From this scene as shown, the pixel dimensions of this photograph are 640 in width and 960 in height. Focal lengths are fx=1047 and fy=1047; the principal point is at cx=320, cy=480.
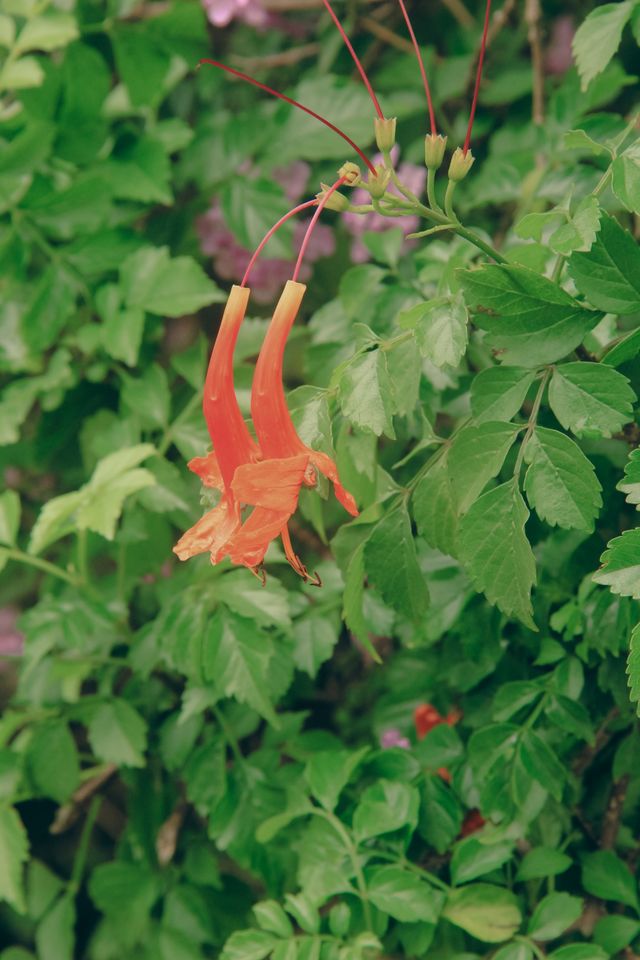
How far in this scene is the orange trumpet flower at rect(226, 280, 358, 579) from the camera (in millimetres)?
814

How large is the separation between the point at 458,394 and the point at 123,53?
0.79 m

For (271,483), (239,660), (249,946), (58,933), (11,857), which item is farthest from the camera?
(58,933)

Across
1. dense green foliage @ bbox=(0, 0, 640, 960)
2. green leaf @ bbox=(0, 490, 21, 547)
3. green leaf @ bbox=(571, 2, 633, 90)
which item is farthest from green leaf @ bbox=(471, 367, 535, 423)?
green leaf @ bbox=(0, 490, 21, 547)

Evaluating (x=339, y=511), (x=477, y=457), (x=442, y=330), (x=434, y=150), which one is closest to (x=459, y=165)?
(x=434, y=150)

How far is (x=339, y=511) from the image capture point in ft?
5.52

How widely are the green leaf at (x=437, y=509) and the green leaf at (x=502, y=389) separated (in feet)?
0.25

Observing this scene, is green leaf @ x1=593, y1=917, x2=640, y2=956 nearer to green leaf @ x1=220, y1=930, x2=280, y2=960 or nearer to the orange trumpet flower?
green leaf @ x1=220, y1=930, x2=280, y2=960

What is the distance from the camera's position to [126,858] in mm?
1640

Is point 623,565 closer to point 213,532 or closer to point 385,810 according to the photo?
point 213,532

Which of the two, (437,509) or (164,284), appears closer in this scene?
(437,509)

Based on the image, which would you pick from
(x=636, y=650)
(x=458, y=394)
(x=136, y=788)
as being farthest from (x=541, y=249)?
(x=136, y=788)

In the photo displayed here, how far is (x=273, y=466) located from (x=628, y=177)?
0.38 meters

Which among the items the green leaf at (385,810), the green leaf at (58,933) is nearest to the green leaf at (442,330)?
the green leaf at (385,810)

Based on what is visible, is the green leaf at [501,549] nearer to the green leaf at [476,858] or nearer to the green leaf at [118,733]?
the green leaf at [476,858]
